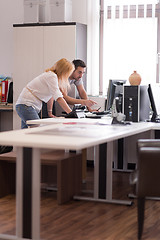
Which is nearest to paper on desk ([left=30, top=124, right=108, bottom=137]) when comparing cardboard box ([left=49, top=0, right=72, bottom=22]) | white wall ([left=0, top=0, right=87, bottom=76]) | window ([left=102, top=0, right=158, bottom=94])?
window ([left=102, top=0, right=158, bottom=94])

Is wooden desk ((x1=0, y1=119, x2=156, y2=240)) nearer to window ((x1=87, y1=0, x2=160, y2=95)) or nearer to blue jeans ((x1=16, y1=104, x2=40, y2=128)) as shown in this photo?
blue jeans ((x1=16, y1=104, x2=40, y2=128))

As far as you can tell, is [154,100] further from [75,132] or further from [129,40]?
[129,40]

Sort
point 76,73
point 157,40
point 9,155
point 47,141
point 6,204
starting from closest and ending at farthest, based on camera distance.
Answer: point 47,141 < point 6,204 < point 9,155 < point 76,73 < point 157,40

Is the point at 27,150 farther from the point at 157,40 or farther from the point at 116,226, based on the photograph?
the point at 157,40

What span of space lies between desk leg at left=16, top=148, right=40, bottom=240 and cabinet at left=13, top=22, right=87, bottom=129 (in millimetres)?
3425

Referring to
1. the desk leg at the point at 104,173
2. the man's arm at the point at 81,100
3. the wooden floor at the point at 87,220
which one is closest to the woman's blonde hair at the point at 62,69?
the man's arm at the point at 81,100


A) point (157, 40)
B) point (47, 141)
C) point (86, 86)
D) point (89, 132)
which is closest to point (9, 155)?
point (89, 132)

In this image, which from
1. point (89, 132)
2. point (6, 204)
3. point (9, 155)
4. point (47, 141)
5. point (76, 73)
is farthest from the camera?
point (76, 73)

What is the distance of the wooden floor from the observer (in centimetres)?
361

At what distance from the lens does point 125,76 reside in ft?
22.5

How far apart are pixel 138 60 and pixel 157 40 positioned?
0.39 m

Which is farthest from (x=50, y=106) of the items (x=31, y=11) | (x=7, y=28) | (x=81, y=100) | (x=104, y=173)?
(x=7, y=28)

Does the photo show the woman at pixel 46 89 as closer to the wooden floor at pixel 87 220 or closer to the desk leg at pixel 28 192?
the wooden floor at pixel 87 220

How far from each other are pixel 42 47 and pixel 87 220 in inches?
133
